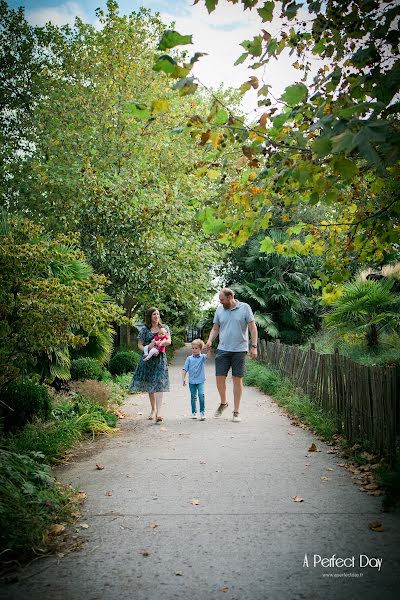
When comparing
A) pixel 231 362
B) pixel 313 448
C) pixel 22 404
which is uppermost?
pixel 231 362

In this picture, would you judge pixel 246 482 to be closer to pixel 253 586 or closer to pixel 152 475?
Result: pixel 152 475

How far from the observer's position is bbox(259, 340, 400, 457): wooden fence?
16.3 feet

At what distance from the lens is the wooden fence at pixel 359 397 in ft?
16.3

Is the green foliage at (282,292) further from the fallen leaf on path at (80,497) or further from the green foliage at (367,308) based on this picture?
the fallen leaf on path at (80,497)

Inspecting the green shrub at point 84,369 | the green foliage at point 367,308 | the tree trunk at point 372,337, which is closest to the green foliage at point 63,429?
the green shrub at point 84,369

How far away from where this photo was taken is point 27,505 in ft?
12.0

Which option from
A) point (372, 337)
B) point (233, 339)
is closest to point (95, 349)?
point (233, 339)

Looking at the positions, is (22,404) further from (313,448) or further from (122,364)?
(122,364)

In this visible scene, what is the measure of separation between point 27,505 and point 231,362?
16.1 feet

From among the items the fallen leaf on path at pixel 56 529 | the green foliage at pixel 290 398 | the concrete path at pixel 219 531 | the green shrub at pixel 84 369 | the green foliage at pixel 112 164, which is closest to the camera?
the concrete path at pixel 219 531

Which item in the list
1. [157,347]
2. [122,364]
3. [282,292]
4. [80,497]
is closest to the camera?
[80,497]

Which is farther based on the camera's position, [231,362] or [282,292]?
[282,292]

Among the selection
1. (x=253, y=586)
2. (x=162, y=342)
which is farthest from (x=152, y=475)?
(x=162, y=342)

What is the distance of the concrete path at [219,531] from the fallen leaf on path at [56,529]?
0.17 meters
